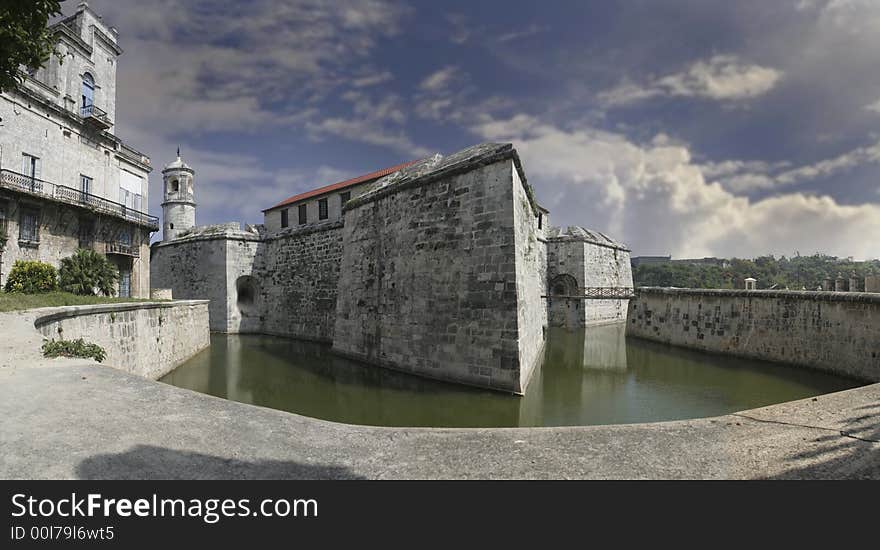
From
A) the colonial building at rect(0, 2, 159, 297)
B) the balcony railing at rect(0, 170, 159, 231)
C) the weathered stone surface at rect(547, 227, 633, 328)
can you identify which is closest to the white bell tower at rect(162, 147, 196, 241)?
the colonial building at rect(0, 2, 159, 297)

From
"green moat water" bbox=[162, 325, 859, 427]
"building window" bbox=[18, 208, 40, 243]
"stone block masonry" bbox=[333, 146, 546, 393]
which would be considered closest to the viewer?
"green moat water" bbox=[162, 325, 859, 427]

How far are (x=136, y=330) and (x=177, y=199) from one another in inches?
932

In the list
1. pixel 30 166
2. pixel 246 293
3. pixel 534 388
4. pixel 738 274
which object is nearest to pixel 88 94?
pixel 30 166

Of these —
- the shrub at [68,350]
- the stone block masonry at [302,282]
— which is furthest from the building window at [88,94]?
the shrub at [68,350]

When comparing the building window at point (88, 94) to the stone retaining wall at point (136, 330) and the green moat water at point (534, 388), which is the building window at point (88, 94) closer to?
the stone retaining wall at point (136, 330)

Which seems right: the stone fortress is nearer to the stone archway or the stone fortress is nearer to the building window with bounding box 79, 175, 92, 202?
the stone archway

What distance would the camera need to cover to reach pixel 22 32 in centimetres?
648

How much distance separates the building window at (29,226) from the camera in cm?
1459

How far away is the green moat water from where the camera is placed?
25.7 ft

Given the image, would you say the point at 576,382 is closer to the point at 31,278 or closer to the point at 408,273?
the point at 408,273

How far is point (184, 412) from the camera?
3.62 meters

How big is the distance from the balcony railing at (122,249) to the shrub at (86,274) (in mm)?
4892

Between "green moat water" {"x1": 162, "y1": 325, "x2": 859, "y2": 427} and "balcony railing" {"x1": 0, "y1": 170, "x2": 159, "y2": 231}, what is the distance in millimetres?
8563
